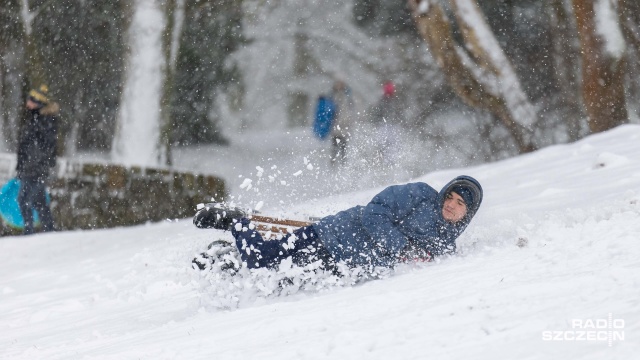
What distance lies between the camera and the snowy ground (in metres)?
4.79

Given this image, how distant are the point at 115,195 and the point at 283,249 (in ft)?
22.1

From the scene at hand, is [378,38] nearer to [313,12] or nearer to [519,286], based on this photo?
[313,12]

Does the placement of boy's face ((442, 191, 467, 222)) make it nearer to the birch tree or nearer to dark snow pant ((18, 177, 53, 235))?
dark snow pant ((18, 177, 53, 235))

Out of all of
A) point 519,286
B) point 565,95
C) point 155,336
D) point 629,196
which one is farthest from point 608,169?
point 565,95

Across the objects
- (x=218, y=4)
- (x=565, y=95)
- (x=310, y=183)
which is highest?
(x=218, y=4)

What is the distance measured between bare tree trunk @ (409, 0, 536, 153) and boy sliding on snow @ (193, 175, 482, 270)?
19.4 ft

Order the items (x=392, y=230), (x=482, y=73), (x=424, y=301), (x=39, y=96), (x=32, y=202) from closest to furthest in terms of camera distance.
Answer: (x=424, y=301)
(x=392, y=230)
(x=39, y=96)
(x=32, y=202)
(x=482, y=73)

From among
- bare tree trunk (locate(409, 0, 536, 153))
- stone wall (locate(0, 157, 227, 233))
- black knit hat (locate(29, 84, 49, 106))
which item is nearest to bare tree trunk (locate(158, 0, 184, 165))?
stone wall (locate(0, 157, 227, 233))

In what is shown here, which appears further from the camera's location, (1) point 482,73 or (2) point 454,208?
(1) point 482,73

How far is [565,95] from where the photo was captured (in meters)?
17.6

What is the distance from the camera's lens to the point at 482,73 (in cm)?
1257

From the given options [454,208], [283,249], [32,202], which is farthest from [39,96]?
[454,208]

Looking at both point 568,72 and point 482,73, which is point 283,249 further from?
point 568,72

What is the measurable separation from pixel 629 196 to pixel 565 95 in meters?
10.4
